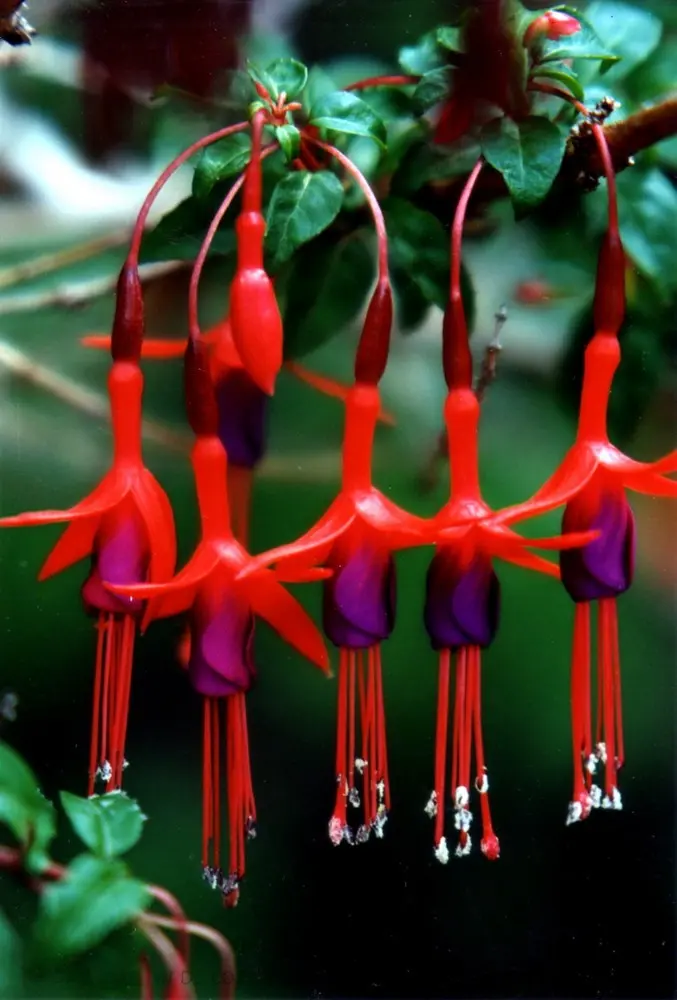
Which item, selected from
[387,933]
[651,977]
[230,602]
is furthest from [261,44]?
[651,977]

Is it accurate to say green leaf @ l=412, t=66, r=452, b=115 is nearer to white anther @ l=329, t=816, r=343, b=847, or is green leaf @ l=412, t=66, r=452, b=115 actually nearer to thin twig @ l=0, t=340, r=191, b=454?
thin twig @ l=0, t=340, r=191, b=454

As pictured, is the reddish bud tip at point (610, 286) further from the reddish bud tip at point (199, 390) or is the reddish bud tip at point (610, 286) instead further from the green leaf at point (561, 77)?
the reddish bud tip at point (199, 390)

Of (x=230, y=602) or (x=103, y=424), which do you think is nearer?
(x=230, y=602)

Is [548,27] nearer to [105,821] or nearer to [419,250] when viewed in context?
[419,250]

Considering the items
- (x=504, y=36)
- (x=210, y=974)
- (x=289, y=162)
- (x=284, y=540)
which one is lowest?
(x=210, y=974)

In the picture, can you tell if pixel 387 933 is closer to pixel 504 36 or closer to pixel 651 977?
pixel 651 977

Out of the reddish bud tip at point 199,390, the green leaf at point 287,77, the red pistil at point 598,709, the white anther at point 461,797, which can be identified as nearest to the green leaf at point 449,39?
the green leaf at point 287,77
